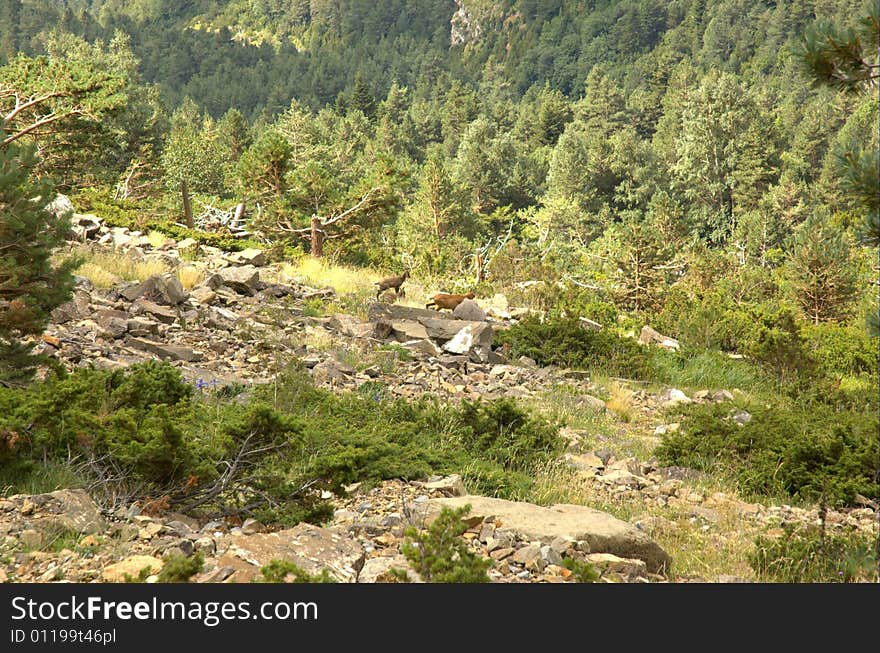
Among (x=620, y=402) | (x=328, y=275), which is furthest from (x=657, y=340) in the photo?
(x=328, y=275)

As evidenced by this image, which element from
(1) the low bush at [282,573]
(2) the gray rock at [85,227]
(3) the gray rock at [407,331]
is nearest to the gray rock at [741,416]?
(3) the gray rock at [407,331]

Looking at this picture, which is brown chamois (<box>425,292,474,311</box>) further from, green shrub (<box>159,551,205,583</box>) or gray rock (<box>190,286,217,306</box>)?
green shrub (<box>159,551,205,583</box>)

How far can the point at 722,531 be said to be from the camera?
503 cm

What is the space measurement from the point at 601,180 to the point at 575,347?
3898 centimetres

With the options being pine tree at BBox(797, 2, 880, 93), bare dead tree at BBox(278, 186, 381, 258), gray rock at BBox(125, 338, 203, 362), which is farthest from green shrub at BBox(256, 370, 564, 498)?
bare dead tree at BBox(278, 186, 381, 258)

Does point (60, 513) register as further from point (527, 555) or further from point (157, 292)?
point (157, 292)

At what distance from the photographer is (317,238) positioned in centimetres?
1691

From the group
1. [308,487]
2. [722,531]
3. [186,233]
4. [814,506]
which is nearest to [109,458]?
[308,487]

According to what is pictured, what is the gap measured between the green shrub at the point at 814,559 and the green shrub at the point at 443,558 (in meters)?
1.85

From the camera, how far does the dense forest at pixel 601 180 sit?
10.6 m

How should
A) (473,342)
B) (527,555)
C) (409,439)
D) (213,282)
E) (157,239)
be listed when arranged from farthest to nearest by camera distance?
(157,239)
(213,282)
(473,342)
(409,439)
(527,555)

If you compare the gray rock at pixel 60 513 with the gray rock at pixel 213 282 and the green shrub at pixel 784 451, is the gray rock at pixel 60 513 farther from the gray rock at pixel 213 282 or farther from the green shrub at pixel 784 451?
the gray rock at pixel 213 282

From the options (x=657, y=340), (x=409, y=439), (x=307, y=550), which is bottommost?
(x=657, y=340)

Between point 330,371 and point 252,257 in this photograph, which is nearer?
point 330,371
